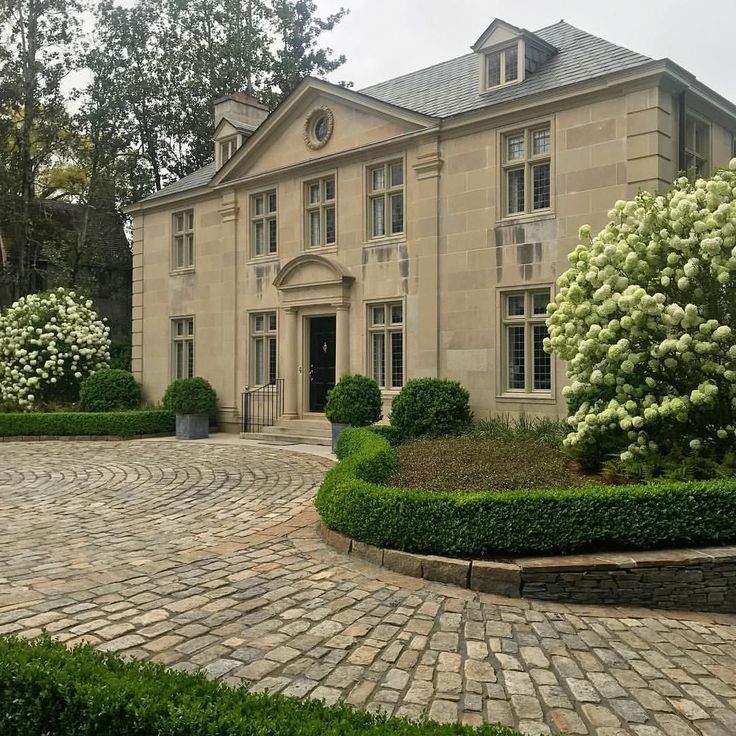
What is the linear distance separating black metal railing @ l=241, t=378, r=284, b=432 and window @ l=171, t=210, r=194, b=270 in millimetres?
4945

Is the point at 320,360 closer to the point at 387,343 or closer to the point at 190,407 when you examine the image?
the point at 387,343

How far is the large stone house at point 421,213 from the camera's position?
13.0 metres

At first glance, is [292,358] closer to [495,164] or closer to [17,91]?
[495,164]

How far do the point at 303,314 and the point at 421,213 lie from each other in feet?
13.9

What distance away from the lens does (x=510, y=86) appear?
1469 centimetres

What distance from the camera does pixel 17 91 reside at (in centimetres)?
2608

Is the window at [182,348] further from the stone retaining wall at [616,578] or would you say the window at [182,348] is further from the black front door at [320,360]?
the stone retaining wall at [616,578]

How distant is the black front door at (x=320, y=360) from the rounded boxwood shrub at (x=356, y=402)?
303 cm

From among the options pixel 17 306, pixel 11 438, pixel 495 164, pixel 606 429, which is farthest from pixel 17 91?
pixel 606 429

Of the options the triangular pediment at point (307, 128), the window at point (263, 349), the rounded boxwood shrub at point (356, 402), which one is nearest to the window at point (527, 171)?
the triangular pediment at point (307, 128)

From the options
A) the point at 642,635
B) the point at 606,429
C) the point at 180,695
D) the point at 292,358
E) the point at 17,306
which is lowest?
the point at 642,635

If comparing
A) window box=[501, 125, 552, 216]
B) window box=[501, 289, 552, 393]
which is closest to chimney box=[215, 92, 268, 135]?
window box=[501, 125, 552, 216]

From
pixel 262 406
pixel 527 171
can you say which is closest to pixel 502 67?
pixel 527 171

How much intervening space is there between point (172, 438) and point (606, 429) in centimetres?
1225
